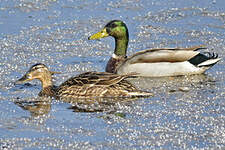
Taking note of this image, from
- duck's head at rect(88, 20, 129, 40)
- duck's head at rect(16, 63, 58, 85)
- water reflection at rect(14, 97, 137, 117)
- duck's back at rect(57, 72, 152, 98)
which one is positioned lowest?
water reflection at rect(14, 97, 137, 117)

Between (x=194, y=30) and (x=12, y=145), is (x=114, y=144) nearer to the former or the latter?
(x=12, y=145)

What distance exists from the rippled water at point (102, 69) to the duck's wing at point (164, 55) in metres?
0.43

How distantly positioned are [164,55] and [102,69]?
1.13m

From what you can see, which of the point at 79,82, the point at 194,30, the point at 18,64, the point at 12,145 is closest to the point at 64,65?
the point at 18,64

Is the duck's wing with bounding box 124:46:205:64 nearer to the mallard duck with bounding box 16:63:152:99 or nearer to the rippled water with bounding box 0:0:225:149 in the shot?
the rippled water with bounding box 0:0:225:149

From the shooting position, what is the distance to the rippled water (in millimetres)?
7816

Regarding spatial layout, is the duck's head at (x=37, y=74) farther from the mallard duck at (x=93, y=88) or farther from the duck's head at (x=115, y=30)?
the duck's head at (x=115, y=30)

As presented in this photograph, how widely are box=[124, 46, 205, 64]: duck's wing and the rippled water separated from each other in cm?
43

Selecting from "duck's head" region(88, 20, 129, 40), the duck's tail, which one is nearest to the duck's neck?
"duck's head" region(88, 20, 129, 40)

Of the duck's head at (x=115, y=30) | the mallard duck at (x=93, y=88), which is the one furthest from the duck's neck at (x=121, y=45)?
the mallard duck at (x=93, y=88)

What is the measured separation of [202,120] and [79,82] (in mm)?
2219

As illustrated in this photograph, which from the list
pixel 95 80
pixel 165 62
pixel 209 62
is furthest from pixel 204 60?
pixel 95 80

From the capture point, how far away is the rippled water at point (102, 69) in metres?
7.82

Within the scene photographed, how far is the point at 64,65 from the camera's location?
1153 cm
